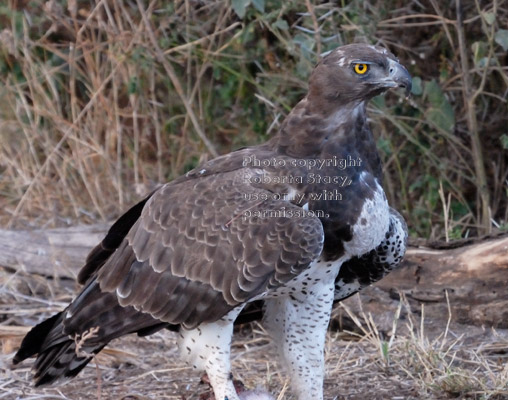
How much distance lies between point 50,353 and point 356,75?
190 centimetres

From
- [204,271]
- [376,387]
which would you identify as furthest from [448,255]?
[204,271]

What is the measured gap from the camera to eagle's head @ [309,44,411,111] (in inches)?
144

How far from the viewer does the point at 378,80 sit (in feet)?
12.1

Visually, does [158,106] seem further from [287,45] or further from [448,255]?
[448,255]

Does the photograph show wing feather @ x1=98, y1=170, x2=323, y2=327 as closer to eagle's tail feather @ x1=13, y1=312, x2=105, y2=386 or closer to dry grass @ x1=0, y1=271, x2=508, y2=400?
eagle's tail feather @ x1=13, y1=312, x2=105, y2=386

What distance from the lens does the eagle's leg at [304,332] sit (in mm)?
3982

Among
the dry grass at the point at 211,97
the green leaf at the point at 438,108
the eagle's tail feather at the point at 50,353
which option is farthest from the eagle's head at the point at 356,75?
the green leaf at the point at 438,108

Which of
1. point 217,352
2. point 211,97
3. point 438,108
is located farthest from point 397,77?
point 211,97

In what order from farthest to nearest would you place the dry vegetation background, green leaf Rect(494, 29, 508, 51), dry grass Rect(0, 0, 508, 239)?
1. dry grass Rect(0, 0, 508, 239)
2. green leaf Rect(494, 29, 508, 51)
3. the dry vegetation background

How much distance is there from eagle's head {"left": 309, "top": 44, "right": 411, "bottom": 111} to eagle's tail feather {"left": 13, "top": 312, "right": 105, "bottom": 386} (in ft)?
5.26

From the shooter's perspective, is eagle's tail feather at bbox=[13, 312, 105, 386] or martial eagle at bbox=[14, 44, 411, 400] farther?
eagle's tail feather at bbox=[13, 312, 105, 386]

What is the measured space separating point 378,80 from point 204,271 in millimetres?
1089

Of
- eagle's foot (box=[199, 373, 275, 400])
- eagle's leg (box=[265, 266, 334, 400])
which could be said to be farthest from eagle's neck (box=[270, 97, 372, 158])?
eagle's foot (box=[199, 373, 275, 400])

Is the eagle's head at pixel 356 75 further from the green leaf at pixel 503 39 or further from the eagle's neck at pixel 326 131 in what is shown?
the green leaf at pixel 503 39
